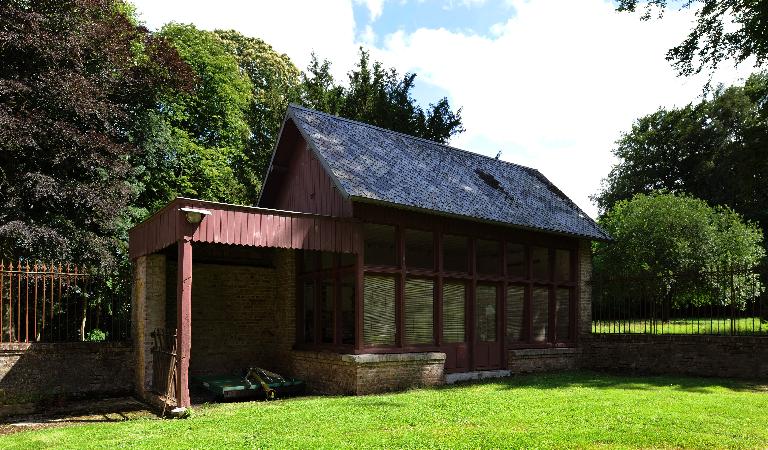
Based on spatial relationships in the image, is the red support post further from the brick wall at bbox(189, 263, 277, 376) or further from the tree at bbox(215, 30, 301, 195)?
the tree at bbox(215, 30, 301, 195)

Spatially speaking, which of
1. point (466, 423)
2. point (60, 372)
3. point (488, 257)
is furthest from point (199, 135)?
point (466, 423)

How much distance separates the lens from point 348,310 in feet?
42.5

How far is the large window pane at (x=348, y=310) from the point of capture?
42.0 ft

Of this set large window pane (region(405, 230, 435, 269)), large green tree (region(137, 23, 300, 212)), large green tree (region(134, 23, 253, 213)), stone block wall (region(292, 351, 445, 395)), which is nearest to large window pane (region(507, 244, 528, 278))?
large window pane (region(405, 230, 435, 269))

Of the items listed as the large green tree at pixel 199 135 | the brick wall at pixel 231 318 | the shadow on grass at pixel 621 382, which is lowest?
the shadow on grass at pixel 621 382

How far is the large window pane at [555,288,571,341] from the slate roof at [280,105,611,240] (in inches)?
68.4

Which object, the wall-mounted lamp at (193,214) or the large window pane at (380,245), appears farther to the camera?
the large window pane at (380,245)

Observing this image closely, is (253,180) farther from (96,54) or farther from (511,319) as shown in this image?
(511,319)

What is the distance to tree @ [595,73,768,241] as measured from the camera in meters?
34.3

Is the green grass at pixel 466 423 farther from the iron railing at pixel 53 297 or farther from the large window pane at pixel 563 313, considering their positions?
the large window pane at pixel 563 313

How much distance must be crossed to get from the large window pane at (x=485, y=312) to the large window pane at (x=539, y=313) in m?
1.45

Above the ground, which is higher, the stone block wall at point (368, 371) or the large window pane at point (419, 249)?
the large window pane at point (419, 249)

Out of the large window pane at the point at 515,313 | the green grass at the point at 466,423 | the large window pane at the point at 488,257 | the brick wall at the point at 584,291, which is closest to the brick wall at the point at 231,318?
the green grass at the point at 466,423

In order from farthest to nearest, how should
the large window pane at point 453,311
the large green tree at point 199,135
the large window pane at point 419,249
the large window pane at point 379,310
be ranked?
the large green tree at point 199,135 → the large window pane at point 453,311 → the large window pane at point 419,249 → the large window pane at point 379,310
